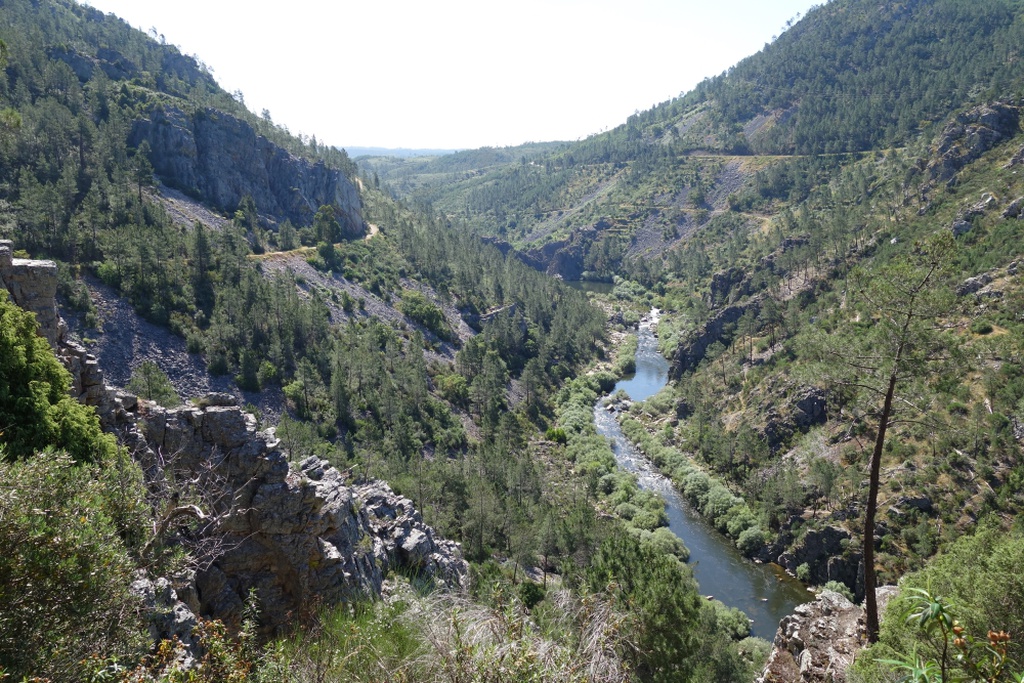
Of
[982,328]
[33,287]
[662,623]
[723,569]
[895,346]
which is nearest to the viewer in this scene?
[33,287]

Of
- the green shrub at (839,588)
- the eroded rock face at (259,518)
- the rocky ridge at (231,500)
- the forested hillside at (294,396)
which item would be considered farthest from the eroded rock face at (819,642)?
the green shrub at (839,588)

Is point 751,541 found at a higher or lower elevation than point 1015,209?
lower

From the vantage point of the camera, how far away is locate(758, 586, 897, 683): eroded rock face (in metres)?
20.1

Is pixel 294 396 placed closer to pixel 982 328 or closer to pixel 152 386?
pixel 152 386

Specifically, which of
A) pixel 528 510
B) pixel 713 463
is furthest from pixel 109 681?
pixel 713 463

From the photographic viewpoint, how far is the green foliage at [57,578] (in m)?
7.96

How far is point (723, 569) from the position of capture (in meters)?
47.8

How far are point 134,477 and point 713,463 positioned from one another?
6010 centimetres

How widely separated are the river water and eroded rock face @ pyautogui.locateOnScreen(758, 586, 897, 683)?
16135mm

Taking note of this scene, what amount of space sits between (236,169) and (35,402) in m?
105

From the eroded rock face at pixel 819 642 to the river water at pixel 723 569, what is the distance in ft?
52.9

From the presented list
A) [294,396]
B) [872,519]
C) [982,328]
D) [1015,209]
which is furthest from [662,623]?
[1015,209]

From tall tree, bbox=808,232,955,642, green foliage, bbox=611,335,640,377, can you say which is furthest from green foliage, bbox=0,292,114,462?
green foliage, bbox=611,335,640,377

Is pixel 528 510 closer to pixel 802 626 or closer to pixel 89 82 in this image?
pixel 802 626
